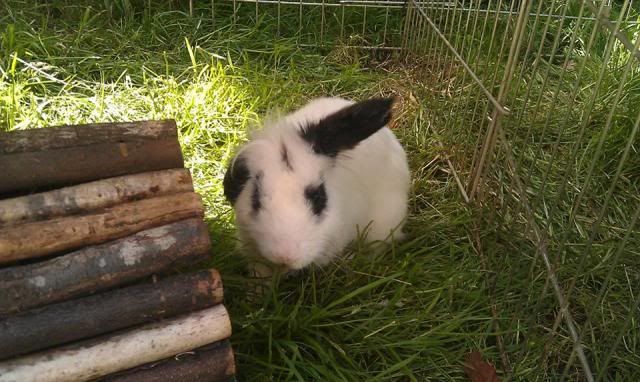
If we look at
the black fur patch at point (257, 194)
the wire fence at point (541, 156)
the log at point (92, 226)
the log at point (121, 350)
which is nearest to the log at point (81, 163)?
the log at point (92, 226)

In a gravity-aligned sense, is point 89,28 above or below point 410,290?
above

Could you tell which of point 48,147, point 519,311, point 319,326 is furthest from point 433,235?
point 48,147

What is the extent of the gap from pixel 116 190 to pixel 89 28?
2.69 metres

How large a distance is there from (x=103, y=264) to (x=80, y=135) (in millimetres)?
397

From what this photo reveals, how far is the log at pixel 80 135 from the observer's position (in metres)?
1.49

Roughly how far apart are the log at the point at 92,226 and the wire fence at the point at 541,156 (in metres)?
1.11

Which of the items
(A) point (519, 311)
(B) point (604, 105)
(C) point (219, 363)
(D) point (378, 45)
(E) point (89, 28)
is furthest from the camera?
(D) point (378, 45)

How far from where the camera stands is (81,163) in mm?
1534

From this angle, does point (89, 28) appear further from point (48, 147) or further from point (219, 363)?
point (219, 363)

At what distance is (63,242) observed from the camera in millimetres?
1384

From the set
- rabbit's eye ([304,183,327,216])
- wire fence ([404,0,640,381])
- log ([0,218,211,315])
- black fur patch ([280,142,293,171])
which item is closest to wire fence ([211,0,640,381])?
wire fence ([404,0,640,381])

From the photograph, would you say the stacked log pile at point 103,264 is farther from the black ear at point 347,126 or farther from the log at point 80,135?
the black ear at point 347,126

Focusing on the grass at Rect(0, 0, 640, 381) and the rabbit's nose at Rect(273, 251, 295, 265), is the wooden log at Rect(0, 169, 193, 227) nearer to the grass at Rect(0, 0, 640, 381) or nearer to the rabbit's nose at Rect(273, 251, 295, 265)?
the rabbit's nose at Rect(273, 251, 295, 265)

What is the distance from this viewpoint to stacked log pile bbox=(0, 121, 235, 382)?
4.31 ft
